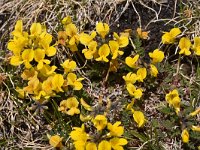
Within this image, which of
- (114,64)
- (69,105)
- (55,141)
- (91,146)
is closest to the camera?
(91,146)

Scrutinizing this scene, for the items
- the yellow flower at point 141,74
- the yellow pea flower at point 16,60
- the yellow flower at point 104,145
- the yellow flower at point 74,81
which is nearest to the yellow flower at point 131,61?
the yellow flower at point 141,74

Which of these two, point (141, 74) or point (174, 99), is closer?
point (174, 99)

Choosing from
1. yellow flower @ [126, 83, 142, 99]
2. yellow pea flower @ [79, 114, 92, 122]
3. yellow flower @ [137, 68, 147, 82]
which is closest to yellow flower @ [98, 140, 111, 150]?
yellow pea flower @ [79, 114, 92, 122]

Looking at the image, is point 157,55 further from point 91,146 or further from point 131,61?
point 91,146

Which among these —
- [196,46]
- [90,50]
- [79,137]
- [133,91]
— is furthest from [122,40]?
[79,137]

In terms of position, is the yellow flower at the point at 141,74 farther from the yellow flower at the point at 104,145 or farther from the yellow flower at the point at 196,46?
the yellow flower at the point at 104,145

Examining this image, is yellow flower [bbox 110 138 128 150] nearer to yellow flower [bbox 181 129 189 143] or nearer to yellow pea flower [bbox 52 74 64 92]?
yellow flower [bbox 181 129 189 143]

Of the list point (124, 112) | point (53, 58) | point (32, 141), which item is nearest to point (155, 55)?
point (124, 112)
